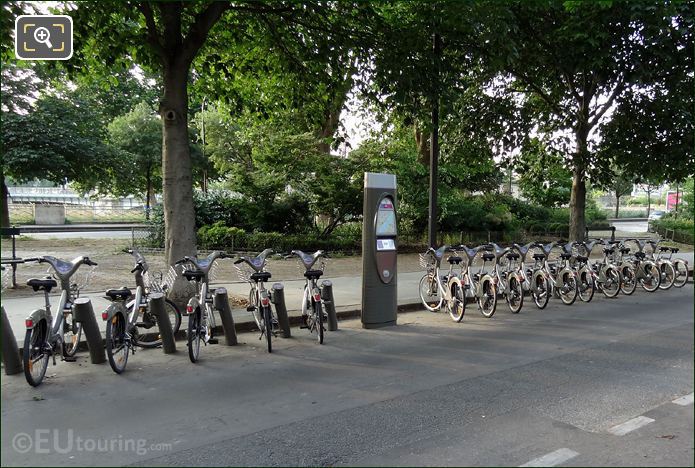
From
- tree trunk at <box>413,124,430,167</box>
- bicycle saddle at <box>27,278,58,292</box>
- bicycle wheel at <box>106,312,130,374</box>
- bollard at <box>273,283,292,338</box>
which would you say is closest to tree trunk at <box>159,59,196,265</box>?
bollard at <box>273,283,292,338</box>

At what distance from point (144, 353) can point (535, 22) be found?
11.3 metres

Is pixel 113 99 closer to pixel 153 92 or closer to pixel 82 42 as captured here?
pixel 153 92

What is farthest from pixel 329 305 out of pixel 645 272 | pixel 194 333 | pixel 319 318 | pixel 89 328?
pixel 645 272

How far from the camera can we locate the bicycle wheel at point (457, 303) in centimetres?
856

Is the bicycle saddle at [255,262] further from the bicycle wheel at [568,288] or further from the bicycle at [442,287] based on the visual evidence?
the bicycle wheel at [568,288]

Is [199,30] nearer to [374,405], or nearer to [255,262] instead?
[255,262]

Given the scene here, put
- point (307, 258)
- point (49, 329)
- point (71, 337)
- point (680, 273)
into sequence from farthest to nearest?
point (680, 273), point (307, 258), point (71, 337), point (49, 329)

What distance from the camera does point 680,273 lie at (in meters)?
12.2

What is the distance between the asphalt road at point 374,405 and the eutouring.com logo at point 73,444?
0.05 ft

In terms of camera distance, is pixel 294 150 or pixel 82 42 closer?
pixel 82 42

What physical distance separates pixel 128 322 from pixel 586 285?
28.1 feet

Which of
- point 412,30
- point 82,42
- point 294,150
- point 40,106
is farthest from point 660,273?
point 40,106

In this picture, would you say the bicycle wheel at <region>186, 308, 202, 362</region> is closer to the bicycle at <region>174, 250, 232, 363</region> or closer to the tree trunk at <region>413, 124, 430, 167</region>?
the bicycle at <region>174, 250, 232, 363</region>

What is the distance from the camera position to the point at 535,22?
1260cm
